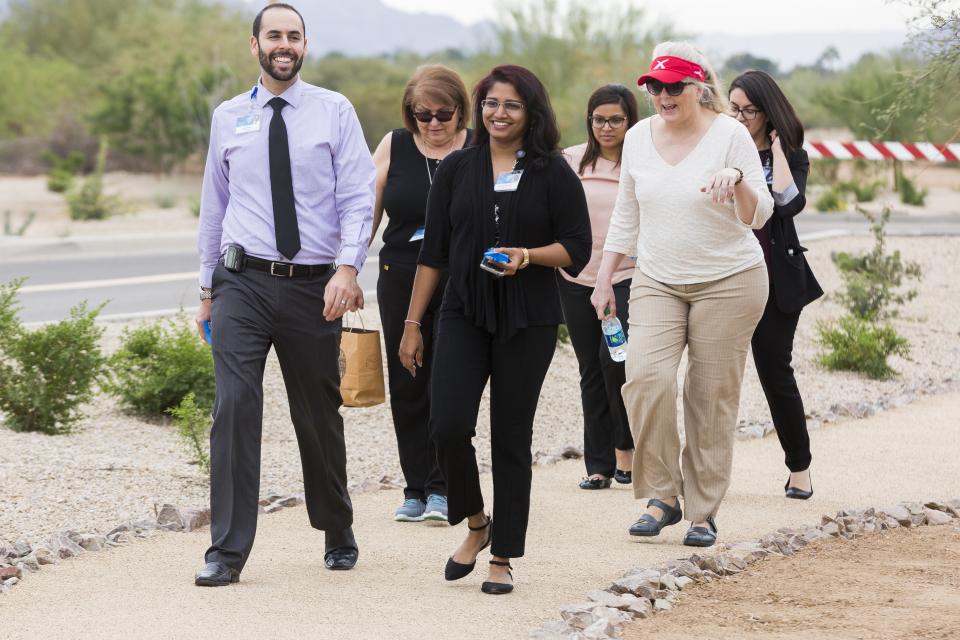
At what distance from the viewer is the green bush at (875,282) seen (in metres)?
13.6

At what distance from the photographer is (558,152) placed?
538 cm

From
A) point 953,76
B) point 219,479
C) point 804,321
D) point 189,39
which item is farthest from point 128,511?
point 189,39

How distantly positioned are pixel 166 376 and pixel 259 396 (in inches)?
147

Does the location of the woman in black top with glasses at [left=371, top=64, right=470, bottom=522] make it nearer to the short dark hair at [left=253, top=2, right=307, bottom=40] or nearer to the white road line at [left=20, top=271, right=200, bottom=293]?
the short dark hair at [left=253, top=2, right=307, bottom=40]

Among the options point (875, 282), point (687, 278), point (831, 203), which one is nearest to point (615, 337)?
point (687, 278)

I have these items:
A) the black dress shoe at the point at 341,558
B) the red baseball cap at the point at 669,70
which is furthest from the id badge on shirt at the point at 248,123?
the black dress shoe at the point at 341,558

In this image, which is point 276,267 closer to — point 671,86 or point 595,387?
point 671,86

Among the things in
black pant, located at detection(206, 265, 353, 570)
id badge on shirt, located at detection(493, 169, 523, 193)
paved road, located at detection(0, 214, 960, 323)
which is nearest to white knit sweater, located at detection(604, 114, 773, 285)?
id badge on shirt, located at detection(493, 169, 523, 193)

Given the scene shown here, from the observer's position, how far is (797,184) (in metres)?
6.82

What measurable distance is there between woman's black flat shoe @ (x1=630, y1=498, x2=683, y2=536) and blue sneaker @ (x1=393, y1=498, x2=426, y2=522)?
1.01 metres

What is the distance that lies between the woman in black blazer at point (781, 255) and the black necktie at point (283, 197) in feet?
7.15

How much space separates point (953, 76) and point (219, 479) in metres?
7.32

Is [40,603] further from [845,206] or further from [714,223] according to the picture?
[845,206]

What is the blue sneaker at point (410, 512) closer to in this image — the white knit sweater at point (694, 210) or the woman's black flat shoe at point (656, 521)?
the woman's black flat shoe at point (656, 521)
